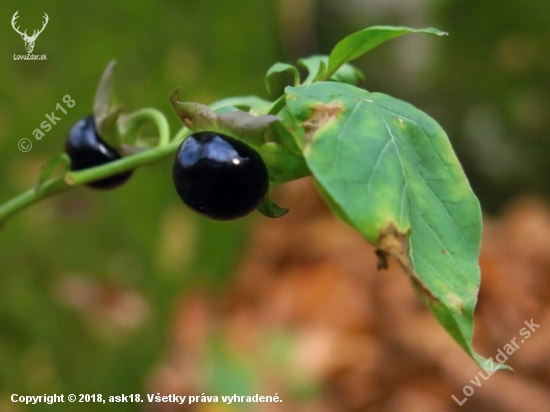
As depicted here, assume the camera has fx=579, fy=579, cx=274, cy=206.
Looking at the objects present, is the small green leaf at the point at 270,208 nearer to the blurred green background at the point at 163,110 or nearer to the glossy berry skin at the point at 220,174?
the glossy berry skin at the point at 220,174

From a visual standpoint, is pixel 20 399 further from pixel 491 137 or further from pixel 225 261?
pixel 491 137

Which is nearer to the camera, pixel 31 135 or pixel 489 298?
pixel 31 135

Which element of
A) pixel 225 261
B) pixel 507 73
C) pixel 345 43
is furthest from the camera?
pixel 225 261

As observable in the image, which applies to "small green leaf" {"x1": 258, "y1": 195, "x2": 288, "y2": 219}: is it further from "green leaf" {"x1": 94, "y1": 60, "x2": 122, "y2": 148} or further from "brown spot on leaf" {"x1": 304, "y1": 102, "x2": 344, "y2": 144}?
"green leaf" {"x1": 94, "y1": 60, "x2": 122, "y2": 148}

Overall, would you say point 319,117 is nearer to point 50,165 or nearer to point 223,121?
point 223,121

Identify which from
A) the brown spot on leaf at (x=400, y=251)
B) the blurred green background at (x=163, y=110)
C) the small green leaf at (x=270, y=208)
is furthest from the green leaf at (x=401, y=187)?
the blurred green background at (x=163, y=110)

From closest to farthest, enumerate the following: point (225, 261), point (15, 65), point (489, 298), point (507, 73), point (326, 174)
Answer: point (326, 174) < point (15, 65) < point (489, 298) < point (507, 73) < point (225, 261)

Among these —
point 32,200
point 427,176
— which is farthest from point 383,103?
point 32,200
